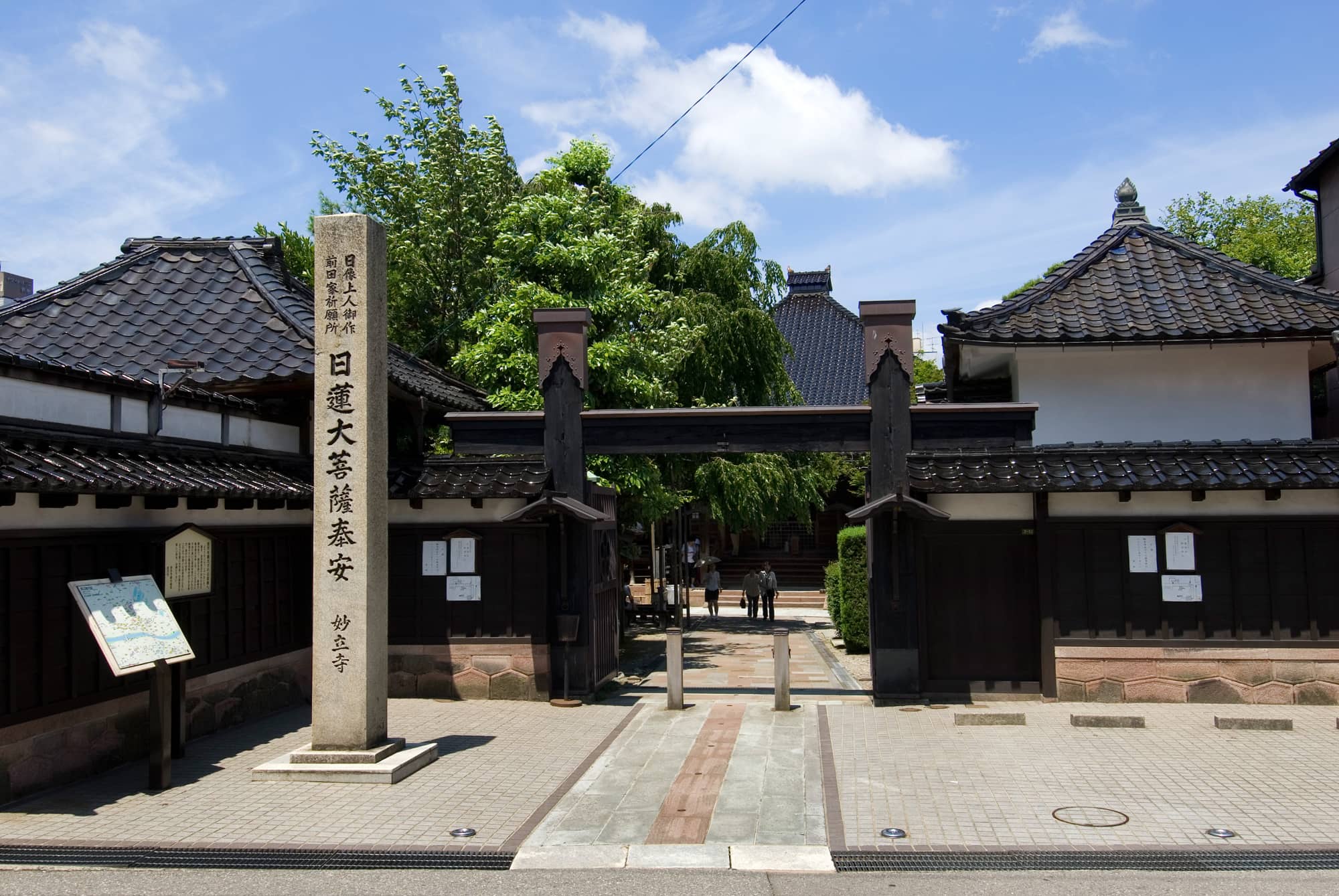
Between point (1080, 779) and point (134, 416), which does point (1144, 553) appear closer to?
point (1080, 779)

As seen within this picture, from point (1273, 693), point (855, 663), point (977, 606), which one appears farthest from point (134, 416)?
point (1273, 693)

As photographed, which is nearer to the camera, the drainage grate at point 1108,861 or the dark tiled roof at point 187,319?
the drainage grate at point 1108,861

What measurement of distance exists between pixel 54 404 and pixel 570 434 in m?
6.63

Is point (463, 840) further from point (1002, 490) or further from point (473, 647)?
Answer: point (1002, 490)

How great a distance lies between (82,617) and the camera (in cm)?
1004

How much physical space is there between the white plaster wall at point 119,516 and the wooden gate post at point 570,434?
3.89 metres

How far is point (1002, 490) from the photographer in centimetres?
1324

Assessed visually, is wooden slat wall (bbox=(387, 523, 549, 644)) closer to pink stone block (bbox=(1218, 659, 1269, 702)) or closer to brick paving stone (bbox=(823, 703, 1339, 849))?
brick paving stone (bbox=(823, 703, 1339, 849))

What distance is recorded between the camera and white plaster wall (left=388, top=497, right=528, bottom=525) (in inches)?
575

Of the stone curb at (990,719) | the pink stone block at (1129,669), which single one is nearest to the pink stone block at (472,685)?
the stone curb at (990,719)

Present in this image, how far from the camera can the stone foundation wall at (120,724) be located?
9281 millimetres

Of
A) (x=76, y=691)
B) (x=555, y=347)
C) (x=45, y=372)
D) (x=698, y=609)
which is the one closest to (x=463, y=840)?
(x=76, y=691)

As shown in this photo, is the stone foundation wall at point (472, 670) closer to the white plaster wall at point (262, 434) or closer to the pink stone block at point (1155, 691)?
the white plaster wall at point (262, 434)

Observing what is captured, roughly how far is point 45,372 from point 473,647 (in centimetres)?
685
